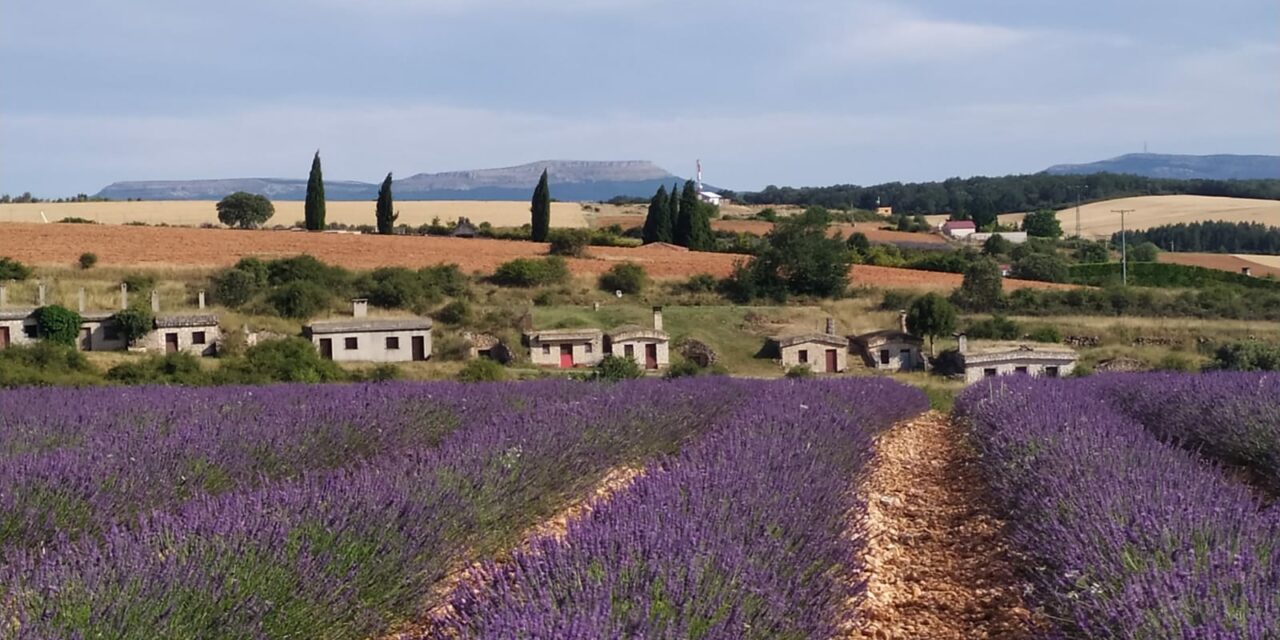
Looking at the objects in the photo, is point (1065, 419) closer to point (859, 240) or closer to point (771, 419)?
point (771, 419)

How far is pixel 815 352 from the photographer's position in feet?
103

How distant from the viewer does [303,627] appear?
3.31 metres

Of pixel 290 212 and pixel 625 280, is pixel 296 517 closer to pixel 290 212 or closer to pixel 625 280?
pixel 625 280

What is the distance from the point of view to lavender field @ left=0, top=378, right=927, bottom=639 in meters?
2.96

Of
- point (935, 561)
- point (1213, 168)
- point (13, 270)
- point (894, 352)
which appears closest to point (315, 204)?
point (13, 270)

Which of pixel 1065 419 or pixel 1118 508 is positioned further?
pixel 1065 419

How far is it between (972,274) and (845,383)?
27908mm

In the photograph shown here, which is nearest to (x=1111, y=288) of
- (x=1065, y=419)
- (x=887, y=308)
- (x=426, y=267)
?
(x=887, y=308)

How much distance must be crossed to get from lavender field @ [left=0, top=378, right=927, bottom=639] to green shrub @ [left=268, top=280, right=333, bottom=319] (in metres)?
25.9

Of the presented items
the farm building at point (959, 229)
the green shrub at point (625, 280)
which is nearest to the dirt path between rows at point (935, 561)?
the green shrub at point (625, 280)

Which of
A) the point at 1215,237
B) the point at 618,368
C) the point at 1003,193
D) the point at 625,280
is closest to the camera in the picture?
the point at 618,368

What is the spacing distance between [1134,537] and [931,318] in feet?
97.8

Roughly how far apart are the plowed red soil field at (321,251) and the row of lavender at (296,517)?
1280 inches

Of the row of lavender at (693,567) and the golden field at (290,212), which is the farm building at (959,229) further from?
the row of lavender at (693,567)
